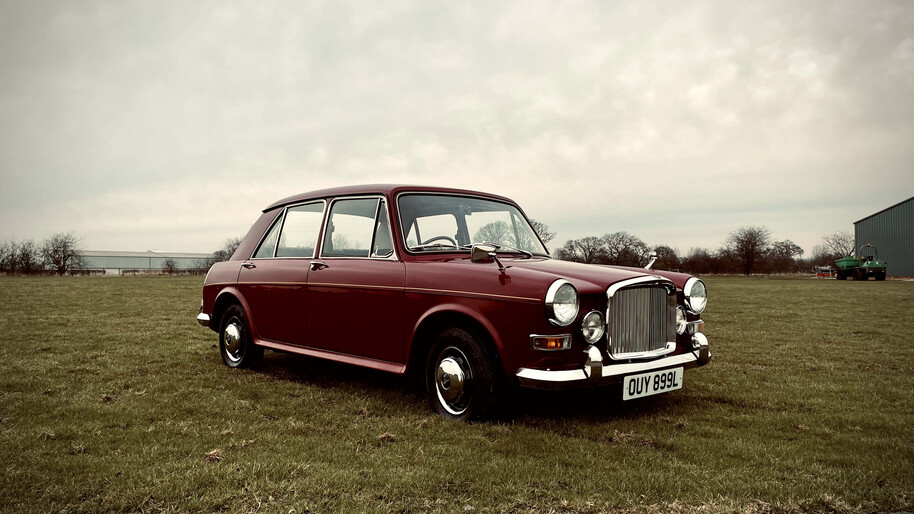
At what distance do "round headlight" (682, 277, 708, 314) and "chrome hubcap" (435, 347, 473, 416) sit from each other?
1.97m

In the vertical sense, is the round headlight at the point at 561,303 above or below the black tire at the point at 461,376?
above

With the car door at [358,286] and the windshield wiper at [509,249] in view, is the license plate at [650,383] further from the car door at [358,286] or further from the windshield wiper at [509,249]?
the car door at [358,286]

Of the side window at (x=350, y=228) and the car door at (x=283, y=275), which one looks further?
the car door at (x=283, y=275)

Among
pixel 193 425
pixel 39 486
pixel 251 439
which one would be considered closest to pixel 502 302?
pixel 251 439

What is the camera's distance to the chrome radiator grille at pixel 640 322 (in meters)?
4.24

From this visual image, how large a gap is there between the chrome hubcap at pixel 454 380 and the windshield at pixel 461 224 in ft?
3.32

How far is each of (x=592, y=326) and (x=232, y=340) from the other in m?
4.37

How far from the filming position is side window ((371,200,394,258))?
509 cm

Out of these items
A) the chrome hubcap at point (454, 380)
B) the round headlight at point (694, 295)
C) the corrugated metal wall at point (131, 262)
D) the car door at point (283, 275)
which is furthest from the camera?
the corrugated metal wall at point (131, 262)

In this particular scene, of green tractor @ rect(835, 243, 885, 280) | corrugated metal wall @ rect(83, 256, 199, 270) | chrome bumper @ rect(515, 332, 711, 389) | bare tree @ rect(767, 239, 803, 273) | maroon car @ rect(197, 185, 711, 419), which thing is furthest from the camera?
corrugated metal wall @ rect(83, 256, 199, 270)

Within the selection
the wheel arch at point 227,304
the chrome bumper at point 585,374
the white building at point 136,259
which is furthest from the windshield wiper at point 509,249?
the white building at point 136,259

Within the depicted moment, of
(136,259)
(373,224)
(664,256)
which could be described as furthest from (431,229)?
(136,259)

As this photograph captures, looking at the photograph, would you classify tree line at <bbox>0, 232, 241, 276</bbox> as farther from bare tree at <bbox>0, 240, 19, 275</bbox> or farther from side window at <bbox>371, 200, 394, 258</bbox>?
side window at <bbox>371, 200, 394, 258</bbox>

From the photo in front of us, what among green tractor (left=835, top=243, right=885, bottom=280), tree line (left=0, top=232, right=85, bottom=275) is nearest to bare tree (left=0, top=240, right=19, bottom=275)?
tree line (left=0, top=232, right=85, bottom=275)
